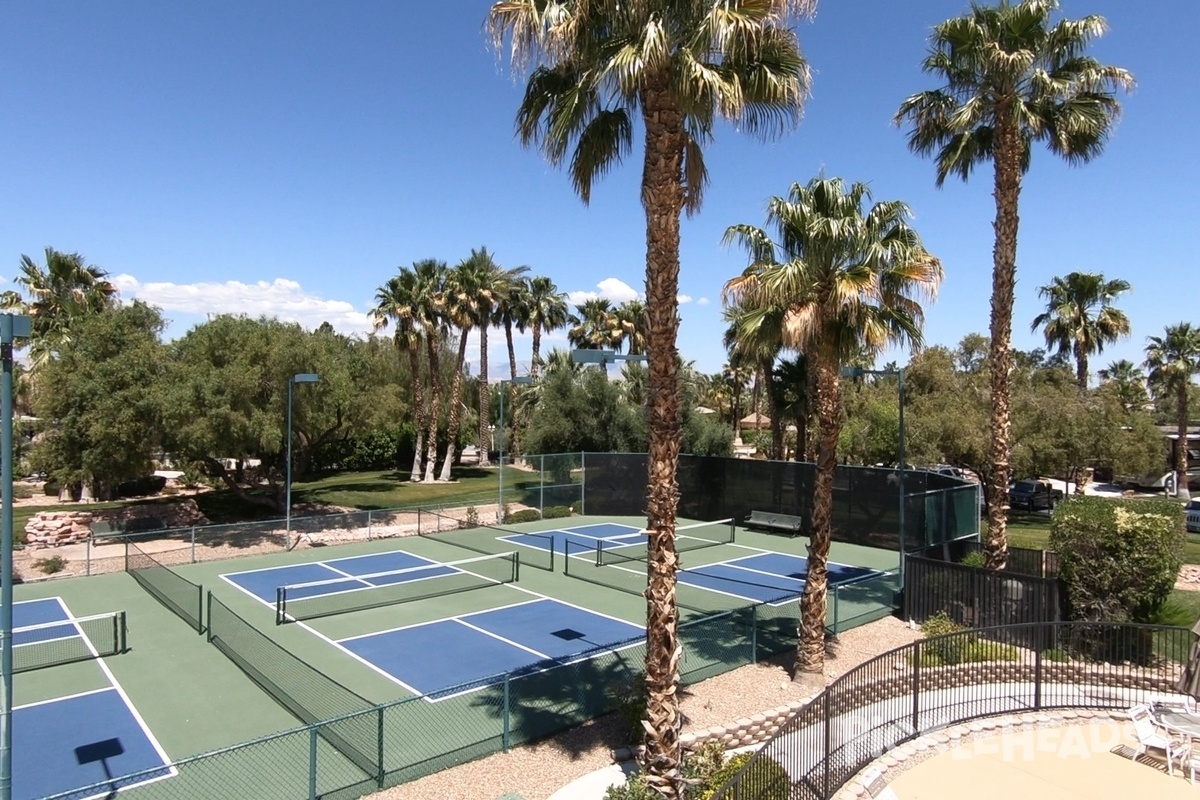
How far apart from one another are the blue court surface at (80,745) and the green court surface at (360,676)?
0.31 m

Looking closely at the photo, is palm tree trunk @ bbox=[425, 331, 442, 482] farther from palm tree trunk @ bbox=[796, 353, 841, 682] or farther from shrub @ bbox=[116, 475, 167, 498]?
palm tree trunk @ bbox=[796, 353, 841, 682]

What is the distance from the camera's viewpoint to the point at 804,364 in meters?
31.9

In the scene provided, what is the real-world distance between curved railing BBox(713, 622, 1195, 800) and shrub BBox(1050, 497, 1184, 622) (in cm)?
80

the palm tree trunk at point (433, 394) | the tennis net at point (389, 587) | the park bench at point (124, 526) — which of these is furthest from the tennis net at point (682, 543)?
the palm tree trunk at point (433, 394)

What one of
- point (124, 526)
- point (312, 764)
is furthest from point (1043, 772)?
point (124, 526)

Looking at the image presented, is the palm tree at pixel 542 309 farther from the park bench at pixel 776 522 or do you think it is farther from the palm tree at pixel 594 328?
the park bench at pixel 776 522

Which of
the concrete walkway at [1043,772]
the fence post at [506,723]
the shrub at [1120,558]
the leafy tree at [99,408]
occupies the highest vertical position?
the leafy tree at [99,408]

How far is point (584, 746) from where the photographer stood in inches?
431

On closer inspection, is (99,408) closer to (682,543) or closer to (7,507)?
(682,543)

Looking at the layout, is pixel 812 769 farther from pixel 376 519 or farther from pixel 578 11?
pixel 376 519

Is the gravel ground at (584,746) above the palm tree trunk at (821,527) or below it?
below

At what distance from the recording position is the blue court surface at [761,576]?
21.2 meters

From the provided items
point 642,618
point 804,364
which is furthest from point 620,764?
point 804,364

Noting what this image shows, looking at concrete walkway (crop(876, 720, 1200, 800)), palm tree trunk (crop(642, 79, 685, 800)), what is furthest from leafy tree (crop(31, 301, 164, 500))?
concrete walkway (crop(876, 720, 1200, 800))
